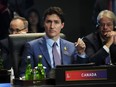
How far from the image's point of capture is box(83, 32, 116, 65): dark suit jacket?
2.99m

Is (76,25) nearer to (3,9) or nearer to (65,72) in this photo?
(3,9)

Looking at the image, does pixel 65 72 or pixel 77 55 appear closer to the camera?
pixel 65 72

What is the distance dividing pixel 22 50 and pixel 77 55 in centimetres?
48

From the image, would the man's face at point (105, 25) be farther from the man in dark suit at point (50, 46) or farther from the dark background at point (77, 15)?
the dark background at point (77, 15)

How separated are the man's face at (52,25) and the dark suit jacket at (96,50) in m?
0.38

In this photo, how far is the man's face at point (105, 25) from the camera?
11.3 feet

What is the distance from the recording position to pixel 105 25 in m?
3.46

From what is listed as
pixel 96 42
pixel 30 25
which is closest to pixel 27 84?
pixel 96 42

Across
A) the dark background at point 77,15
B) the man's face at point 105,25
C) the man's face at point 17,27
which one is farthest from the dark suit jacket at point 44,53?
the dark background at point 77,15

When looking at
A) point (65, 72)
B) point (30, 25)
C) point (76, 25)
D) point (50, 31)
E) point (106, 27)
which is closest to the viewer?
Result: point (65, 72)

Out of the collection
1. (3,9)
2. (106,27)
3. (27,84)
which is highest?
(3,9)

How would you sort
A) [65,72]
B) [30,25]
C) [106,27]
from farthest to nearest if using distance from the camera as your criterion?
[30,25]
[106,27]
[65,72]

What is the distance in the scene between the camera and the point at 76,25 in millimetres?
5797

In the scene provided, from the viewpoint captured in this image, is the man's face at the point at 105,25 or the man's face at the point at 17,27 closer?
the man's face at the point at 105,25
